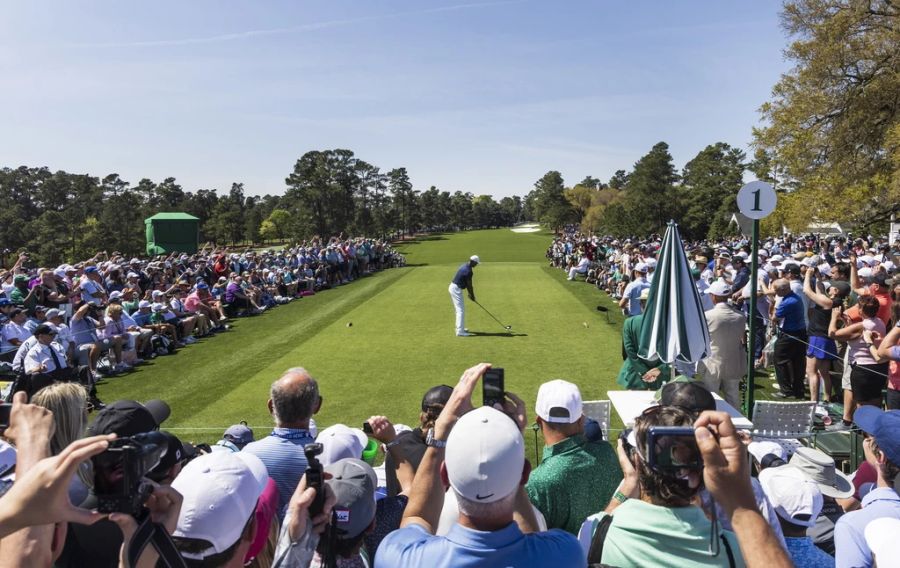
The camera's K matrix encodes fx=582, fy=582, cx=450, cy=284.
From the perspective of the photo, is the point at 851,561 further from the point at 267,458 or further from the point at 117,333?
the point at 117,333

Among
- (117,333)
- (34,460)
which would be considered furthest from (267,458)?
(117,333)

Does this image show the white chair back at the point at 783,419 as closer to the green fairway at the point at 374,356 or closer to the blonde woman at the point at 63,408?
the green fairway at the point at 374,356

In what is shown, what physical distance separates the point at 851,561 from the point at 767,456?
64.0 inches

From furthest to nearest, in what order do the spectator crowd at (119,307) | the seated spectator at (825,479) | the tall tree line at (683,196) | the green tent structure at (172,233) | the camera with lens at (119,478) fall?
the tall tree line at (683,196), the green tent structure at (172,233), the spectator crowd at (119,307), the seated spectator at (825,479), the camera with lens at (119,478)

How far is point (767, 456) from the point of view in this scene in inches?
163

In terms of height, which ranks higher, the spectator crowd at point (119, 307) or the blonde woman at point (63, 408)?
the blonde woman at point (63, 408)

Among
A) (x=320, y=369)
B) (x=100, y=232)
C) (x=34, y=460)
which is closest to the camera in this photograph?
(x=34, y=460)

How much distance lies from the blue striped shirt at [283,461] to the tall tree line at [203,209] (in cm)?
5360

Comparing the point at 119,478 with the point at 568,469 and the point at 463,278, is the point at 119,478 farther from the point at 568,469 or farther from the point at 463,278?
the point at 463,278

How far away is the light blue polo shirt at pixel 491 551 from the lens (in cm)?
198

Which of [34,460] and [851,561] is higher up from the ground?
[34,460]

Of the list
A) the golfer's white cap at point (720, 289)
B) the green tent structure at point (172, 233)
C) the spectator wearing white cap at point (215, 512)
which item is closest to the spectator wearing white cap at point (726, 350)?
the golfer's white cap at point (720, 289)

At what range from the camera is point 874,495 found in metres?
2.84

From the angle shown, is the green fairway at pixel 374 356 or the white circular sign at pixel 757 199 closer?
the white circular sign at pixel 757 199
